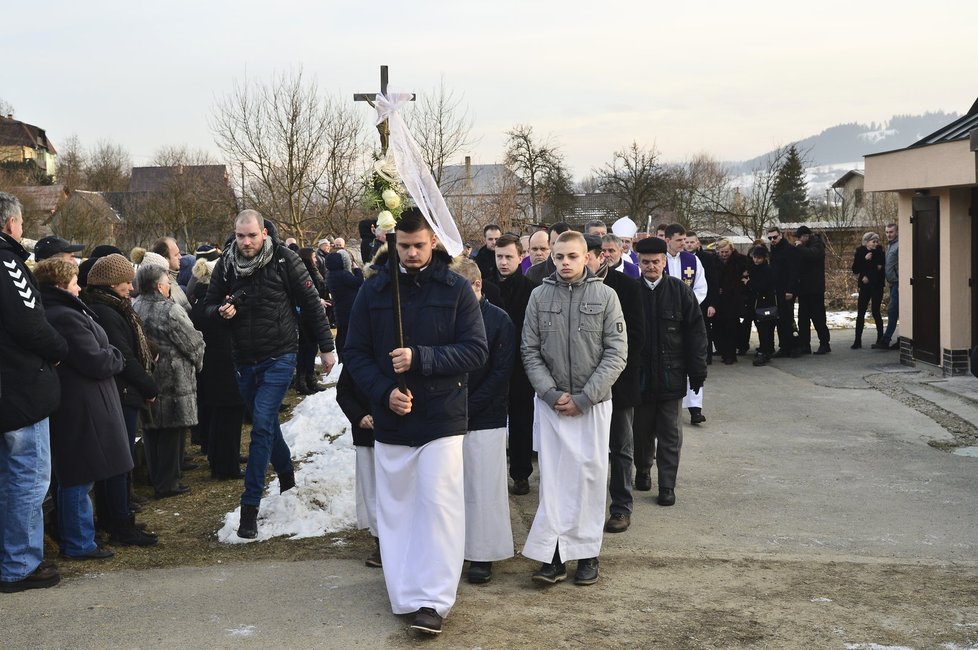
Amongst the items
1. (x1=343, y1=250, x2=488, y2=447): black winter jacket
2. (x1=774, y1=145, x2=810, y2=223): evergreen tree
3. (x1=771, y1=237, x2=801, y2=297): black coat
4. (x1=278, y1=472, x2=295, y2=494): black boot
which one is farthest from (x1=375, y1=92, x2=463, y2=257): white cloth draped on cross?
(x1=774, y1=145, x2=810, y2=223): evergreen tree

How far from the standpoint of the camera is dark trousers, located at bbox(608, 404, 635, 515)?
23.4ft

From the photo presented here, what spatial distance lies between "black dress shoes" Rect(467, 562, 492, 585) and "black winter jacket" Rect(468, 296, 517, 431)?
31.6 inches

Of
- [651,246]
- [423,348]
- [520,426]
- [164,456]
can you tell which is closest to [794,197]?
[651,246]

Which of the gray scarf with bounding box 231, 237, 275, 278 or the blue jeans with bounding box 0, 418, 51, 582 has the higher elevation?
the gray scarf with bounding box 231, 237, 275, 278

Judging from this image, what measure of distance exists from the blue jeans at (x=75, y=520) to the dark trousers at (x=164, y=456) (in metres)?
1.71

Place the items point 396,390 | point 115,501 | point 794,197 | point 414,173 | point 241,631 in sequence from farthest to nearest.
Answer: point 794,197 < point 115,501 < point 414,173 < point 396,390 < point 241,631

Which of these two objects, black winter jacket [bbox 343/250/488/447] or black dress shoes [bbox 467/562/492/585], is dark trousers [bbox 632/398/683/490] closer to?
black dress shoes [bbox 467/562/492/585]

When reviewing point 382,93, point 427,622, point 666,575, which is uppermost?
point 382,93

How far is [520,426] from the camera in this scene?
26.6 feet

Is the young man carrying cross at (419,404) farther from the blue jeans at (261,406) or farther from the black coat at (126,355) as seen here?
the black coat at (126,355)

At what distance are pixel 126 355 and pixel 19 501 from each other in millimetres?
1480

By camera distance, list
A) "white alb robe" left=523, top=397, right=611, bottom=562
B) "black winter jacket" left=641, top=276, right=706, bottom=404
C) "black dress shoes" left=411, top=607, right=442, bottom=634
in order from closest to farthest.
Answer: "black dress shoes" left=411, top=607, right=442, bottom=634
"white alb robe" left=523, top=397, right=611, bottom=562
"black winter jacket" left=641, top=276, right=706, bottom=404

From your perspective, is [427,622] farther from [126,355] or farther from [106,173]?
[106,173]

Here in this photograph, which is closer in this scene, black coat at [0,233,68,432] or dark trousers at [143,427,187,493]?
black coat at [0,233,68,432]
